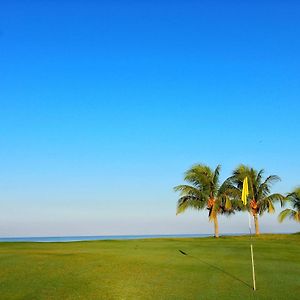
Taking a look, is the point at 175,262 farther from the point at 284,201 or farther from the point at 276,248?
the point at 284,201

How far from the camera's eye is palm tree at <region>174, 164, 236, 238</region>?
49656mm

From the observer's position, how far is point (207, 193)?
166 ft

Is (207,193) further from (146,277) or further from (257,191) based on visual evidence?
(146,277)

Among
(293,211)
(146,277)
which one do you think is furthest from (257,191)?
(146,277)

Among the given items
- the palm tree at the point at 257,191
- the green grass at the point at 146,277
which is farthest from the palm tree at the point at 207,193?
the green grass at the point at 146,277

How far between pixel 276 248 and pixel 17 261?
1659cm

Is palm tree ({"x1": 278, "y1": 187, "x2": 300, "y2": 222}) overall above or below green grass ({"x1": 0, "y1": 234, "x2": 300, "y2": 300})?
above

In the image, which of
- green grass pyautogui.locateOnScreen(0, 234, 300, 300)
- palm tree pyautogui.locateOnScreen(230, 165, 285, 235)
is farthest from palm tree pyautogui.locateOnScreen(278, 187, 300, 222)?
green grass pyautogui.locateOnScreen(0, 234, 300, 300)

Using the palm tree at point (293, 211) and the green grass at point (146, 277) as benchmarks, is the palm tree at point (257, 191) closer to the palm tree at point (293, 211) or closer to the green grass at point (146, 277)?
the palm tree at point (293, 211)

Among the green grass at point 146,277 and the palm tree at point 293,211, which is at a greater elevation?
the palm tree at point 293,211

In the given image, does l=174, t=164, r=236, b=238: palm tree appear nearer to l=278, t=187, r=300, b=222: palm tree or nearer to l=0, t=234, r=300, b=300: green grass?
l=278, t=187, r=300, b=222: palm tree

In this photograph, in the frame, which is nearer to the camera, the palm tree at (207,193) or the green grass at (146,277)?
the green grass at (146,277)

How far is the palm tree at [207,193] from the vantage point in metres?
49.7

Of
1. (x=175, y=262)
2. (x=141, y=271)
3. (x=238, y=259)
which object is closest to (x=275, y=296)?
(x=141, y=271)
